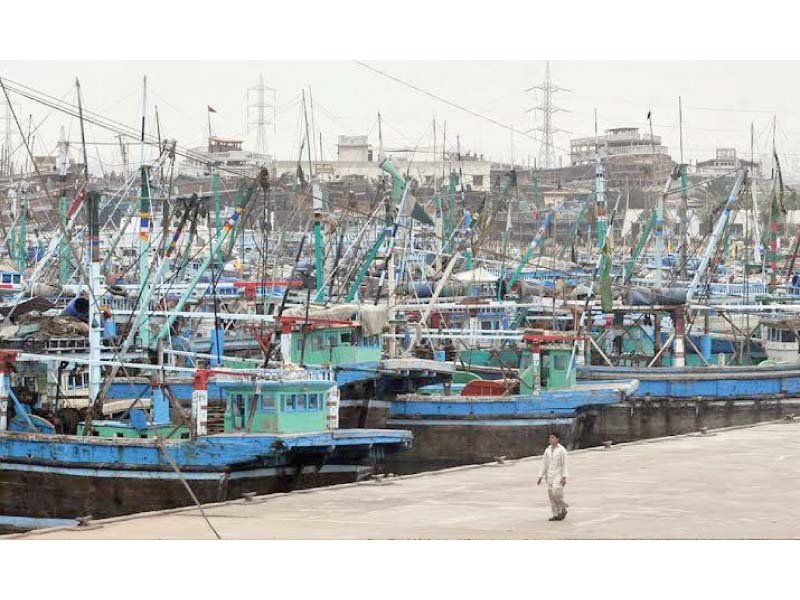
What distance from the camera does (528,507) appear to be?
58.7 feet

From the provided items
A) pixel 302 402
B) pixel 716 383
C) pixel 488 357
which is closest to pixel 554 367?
pixel 716 383

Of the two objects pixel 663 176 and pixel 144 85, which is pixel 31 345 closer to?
pixel 144 85

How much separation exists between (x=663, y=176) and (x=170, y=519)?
4018cm

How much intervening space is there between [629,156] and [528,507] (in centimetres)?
3983

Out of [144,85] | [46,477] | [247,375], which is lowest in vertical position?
[46,477]

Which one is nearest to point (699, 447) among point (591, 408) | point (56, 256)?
point (591, 408)

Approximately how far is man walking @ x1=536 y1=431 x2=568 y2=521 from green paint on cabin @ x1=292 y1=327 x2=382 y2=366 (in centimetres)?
1235

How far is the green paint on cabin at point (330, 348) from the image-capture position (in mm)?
28750

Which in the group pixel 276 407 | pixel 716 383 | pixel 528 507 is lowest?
pixel 528 507

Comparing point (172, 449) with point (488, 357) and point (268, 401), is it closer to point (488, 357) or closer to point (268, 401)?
point (268, 401)

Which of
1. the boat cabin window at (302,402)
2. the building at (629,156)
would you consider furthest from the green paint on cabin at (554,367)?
the building at (629,156)

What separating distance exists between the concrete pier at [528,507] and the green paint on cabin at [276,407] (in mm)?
2340

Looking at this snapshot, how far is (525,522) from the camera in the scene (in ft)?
54.7

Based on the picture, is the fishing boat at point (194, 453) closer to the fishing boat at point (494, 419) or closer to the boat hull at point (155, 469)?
the boat hull at point (155, 469)
